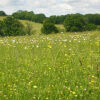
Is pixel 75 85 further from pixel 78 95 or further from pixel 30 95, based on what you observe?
pixel 30 95

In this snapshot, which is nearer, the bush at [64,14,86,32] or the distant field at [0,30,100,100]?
the distant field at [0,30,100,100]

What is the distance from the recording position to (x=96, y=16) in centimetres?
5906

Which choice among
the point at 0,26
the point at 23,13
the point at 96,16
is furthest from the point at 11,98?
the point at 23,13

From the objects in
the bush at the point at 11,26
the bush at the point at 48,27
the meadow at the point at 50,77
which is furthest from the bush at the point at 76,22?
the meadow at the point at 50,77

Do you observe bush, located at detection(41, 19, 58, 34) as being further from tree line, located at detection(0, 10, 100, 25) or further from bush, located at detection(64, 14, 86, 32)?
bush, located at detection(64, 14, 86, 32)

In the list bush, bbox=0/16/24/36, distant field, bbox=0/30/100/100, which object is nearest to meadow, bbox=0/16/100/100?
distant field, bbox=0/30/100/100

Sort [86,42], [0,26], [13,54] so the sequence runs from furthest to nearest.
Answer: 1. [0,26]
2. [86,42]
3. [13,54]

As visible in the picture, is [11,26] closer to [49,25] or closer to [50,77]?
[49,25]

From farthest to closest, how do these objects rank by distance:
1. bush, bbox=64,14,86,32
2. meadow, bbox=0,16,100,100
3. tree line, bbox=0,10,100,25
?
tree line, bbox=0,10,100,25 < bush, bbox=64,14,86,32 < meadow, bbox=0,16,100,100

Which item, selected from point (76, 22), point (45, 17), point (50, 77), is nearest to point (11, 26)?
point (76, 22)

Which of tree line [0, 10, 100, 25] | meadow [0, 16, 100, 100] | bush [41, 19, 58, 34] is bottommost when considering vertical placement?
meadow [0, 16, 100, 100]

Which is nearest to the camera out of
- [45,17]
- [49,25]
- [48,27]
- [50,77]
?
[50,77]

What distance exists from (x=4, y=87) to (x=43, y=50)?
3.24m

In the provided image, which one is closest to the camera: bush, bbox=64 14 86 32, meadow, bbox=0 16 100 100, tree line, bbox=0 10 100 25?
meadow, bbox=0 16 100 100
